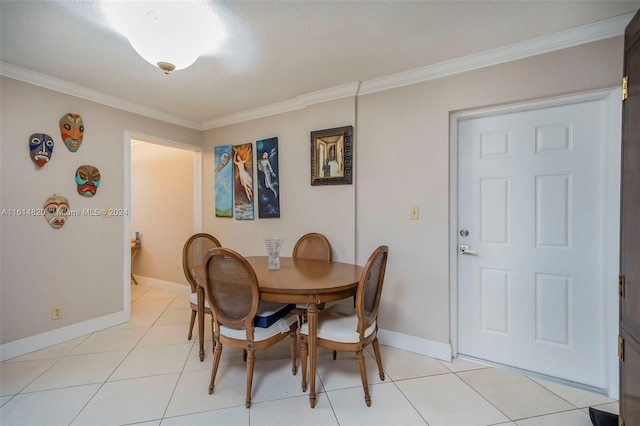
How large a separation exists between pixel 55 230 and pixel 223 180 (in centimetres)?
164

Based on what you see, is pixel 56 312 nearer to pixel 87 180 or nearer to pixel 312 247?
pixel 87 180

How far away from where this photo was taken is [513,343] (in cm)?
208

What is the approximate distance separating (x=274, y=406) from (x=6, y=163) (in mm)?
2781

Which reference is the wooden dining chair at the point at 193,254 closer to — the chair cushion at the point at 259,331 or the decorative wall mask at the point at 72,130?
the chair cushion at the point at 259,331

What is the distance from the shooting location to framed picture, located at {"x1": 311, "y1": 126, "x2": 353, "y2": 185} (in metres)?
2.60

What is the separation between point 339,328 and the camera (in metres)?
1.75

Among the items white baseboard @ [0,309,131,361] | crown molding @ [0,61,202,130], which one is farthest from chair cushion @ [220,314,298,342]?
crown molding @ [0,61,202,130]

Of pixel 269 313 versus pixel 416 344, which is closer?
pixel 269 313

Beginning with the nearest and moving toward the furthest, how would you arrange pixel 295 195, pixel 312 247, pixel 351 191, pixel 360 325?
pixel 360 325 → pixel 351 191 → pixel 312 247 → pixel 295 195

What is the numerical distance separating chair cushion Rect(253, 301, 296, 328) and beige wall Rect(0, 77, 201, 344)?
6.51ft

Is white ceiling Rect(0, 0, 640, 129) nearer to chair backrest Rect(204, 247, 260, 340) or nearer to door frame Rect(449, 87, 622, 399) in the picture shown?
door frame Rect(449, 87, 622, 399)

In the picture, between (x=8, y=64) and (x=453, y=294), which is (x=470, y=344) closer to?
(x=453, y=294)

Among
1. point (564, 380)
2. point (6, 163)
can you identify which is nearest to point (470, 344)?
point (564, 380)

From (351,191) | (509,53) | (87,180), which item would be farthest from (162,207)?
(509,53)
